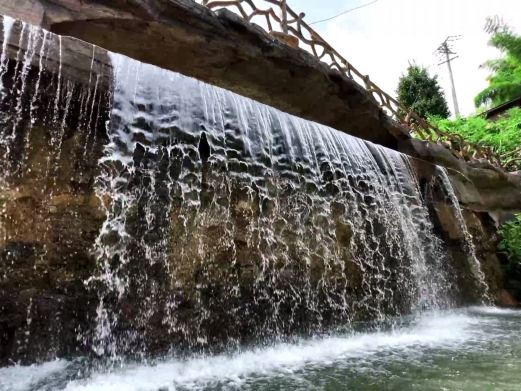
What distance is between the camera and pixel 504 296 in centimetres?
951

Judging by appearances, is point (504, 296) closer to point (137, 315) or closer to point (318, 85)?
point (318, 85)

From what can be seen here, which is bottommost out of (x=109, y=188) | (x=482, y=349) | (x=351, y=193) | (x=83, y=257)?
(x=482, y=349)

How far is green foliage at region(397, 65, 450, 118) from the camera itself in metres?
24.6

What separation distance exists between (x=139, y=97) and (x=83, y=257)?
6.28 ft

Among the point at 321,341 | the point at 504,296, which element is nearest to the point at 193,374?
the point at 321,341

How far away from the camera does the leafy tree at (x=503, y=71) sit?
20719mm

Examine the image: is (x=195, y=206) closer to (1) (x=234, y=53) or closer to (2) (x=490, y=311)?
(1) (x=234, y=53)

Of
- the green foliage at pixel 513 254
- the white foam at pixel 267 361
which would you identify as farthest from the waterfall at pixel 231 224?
the green foliage at pixel 513 254

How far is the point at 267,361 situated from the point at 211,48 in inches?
177

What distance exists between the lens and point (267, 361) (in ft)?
13.9

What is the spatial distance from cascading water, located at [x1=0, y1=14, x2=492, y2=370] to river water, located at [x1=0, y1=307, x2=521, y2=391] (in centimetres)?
35

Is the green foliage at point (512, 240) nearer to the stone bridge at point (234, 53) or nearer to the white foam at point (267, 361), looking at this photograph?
the stone bridge at point (234, 53)

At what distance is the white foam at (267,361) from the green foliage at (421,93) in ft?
68.6

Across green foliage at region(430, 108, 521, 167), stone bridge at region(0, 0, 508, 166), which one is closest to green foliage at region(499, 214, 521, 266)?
stone bridge at region(0, 0, 508, 166)
